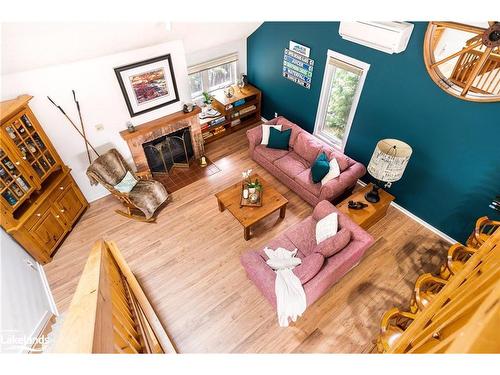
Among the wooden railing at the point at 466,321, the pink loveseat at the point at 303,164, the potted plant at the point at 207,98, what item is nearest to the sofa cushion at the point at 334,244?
the pink loveseat at the point at 303,164

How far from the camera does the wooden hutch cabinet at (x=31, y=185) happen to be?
10.9 feet

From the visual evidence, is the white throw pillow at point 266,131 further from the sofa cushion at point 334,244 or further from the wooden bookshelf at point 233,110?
the sofa cushion at point 334,244

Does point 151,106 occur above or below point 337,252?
above

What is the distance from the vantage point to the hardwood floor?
10.7ft

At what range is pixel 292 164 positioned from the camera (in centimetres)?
487

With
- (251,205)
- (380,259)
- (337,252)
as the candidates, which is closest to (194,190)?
(251,205)

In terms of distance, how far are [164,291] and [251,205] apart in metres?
1.67

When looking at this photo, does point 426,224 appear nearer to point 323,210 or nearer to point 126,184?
point 323,210

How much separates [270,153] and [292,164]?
0.50 m

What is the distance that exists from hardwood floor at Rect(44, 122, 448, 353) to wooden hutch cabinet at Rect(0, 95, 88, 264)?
1.16 feet

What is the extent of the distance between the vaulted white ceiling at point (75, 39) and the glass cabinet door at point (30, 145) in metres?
0.62

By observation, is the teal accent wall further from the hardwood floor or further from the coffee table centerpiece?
the coffee table centerpiece

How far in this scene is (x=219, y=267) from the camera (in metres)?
3.91
